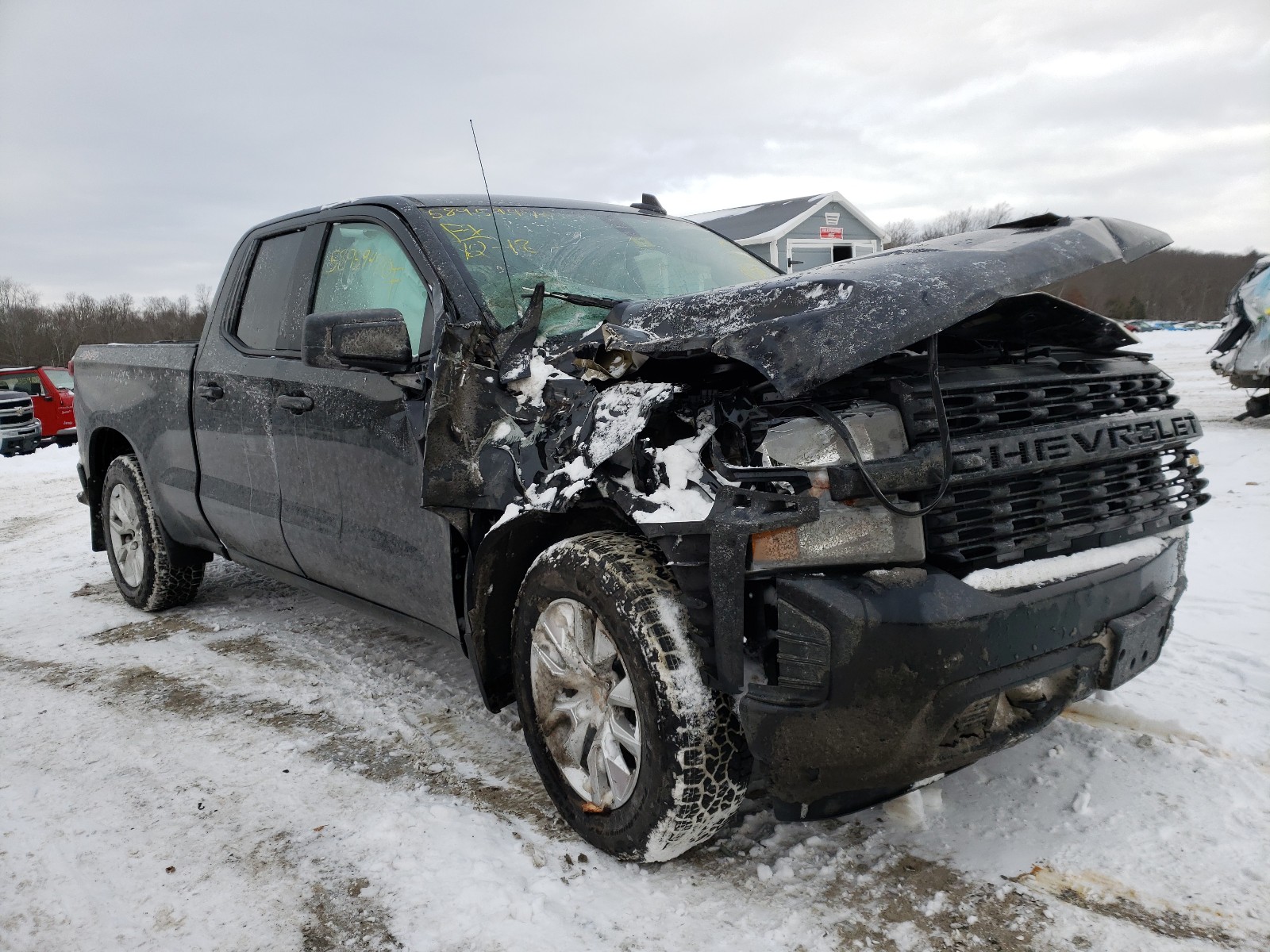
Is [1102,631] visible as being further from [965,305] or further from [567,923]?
[567,923]

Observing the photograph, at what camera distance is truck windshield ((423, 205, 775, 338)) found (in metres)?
2.78

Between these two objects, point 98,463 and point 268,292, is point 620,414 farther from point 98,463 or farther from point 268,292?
point 98,463

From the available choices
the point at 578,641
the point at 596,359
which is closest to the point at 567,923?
the point at 578,641

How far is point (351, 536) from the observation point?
10.4 feet

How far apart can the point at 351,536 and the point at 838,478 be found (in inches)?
76.6

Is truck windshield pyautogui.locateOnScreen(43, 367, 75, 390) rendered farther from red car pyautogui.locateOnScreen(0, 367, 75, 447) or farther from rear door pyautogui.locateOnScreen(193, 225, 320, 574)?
rear door pyautogui.locateOnScreen(193, 225, 320, 574)

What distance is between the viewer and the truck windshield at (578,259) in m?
2.78

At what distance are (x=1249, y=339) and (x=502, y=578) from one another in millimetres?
9535

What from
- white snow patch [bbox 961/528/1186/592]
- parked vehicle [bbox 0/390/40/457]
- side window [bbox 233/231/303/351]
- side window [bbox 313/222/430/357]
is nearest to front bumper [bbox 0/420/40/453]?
parked vehicle [bbox 0/390/40/457]

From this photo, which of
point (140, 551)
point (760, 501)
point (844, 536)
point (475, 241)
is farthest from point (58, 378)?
point (844, 536)

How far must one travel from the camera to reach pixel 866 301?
1923 millimetres

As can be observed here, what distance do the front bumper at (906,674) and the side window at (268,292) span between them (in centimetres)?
261

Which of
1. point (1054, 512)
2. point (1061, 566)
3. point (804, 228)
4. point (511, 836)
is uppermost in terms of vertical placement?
point (804, 228)

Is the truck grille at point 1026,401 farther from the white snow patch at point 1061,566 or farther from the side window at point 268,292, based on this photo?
the side window at point 268,292
